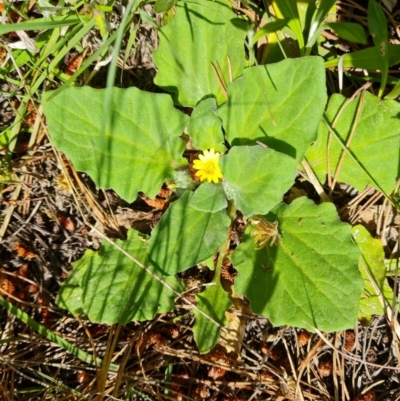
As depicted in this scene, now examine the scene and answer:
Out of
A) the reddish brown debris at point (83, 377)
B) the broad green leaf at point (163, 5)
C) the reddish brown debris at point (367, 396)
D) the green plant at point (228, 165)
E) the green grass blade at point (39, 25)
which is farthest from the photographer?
the reddish brown debris at point (83, 377)

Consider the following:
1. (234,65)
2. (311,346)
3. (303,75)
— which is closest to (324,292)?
(311,346)

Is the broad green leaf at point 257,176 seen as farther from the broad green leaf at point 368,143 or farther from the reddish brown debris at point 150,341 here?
the reddish brown debris at point 150,341

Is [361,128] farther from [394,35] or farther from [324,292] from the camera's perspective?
[324,292]

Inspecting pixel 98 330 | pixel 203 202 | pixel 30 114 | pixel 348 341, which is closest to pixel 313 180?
pixel 203 202

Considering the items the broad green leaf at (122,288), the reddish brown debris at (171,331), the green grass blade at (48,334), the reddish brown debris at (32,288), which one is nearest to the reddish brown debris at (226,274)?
the broad green leaf at (122,288)

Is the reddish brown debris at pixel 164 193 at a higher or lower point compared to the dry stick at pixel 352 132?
lower

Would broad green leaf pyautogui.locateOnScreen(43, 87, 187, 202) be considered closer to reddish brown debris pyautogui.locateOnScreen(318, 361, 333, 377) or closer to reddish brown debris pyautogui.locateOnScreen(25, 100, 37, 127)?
reddish brown debris pyautogui.locateOnScreen(25, 100, 37, 127)
